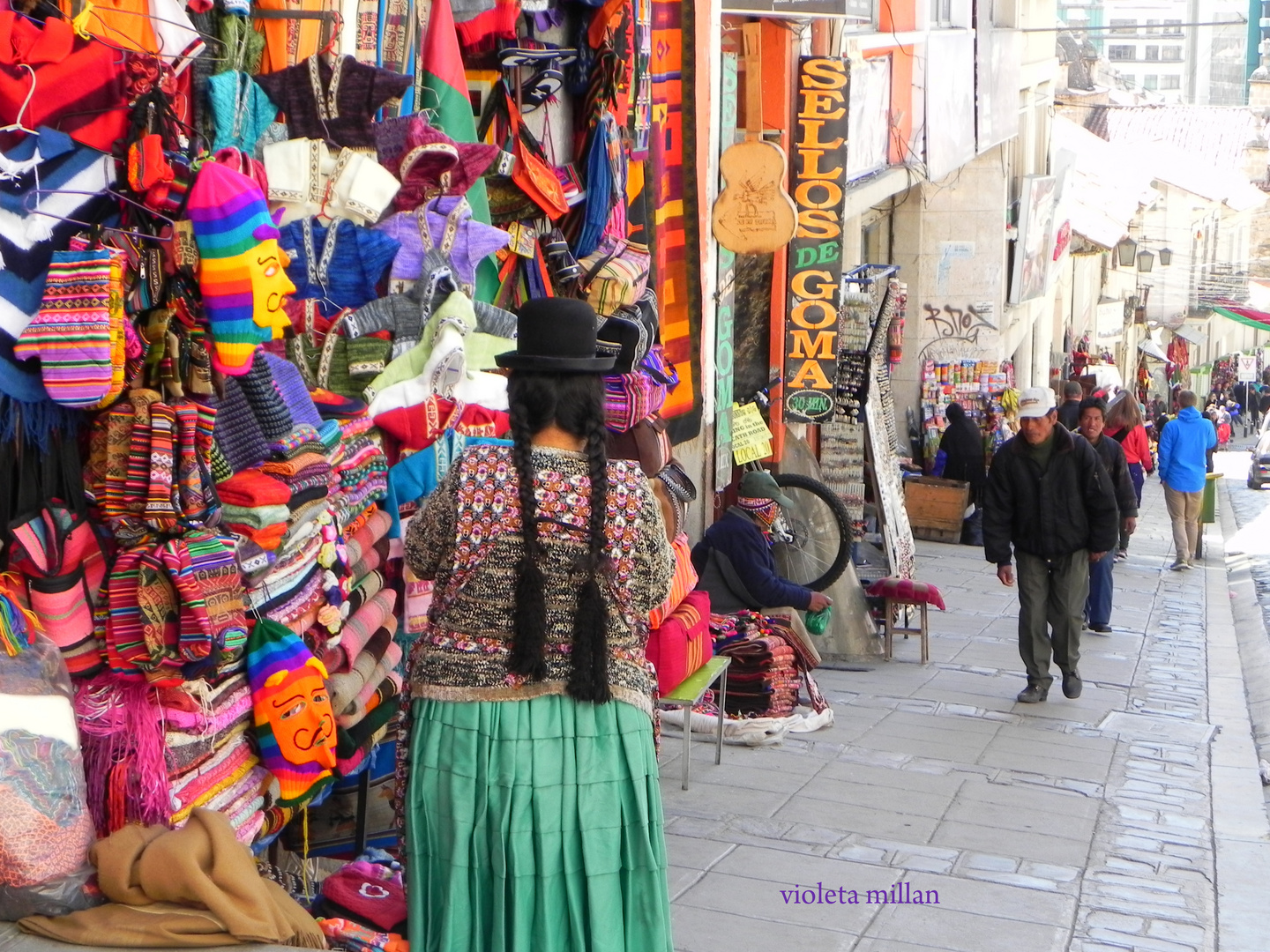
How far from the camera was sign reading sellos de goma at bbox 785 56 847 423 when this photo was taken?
9.34 meters

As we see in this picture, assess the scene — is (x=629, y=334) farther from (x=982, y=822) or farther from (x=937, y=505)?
(x=937, y=505)

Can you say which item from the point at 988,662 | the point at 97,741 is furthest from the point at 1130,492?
the point at 97,741

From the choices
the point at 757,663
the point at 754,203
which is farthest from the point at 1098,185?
the point at 757,663

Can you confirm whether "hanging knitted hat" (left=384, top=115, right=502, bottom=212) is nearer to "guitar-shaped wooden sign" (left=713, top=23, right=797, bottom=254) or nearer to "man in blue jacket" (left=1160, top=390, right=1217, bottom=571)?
"guitar-shaped wooden sign" (left=713, top=23, right=797, bottom=254)

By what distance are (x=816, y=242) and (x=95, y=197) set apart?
21.3ft

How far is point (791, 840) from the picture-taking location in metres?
5.62

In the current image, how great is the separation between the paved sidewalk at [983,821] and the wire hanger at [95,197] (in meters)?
2.62

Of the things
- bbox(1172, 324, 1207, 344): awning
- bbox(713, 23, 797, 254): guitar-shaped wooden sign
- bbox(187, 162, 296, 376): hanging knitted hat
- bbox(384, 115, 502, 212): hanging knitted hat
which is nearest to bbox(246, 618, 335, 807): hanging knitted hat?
bbox(187, 162, 296, 376): hanging knitted hat

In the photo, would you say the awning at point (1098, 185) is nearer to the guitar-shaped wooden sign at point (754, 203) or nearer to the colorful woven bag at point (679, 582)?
Result: the guitar-shaped wooden sign at point (754, 203)

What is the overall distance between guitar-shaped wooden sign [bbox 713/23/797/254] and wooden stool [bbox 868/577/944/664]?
7.56 ft

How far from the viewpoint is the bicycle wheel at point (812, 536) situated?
887 centimetres

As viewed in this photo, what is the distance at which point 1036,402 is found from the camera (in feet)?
26.9

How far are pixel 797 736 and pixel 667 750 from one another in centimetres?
78

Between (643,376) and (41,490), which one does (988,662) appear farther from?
(41,490)
